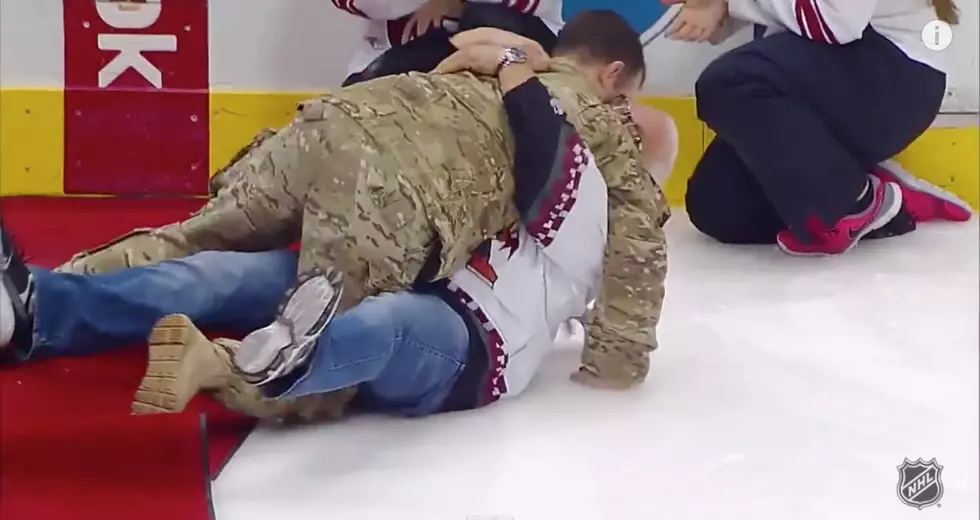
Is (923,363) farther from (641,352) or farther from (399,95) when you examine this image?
(399,95)

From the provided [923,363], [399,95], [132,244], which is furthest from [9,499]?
[923,363]

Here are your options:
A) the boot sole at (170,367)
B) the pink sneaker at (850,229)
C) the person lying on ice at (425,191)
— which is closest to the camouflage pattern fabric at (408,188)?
the person lying on ice at (425,191)

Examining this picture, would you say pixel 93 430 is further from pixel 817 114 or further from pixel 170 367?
pixel 817 114

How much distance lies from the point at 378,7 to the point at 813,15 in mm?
267

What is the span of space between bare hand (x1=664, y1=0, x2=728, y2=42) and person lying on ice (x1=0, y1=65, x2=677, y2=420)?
53mm

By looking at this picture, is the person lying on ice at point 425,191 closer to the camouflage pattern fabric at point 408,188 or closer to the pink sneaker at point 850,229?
the camouflage pattern fabric at point 408,188

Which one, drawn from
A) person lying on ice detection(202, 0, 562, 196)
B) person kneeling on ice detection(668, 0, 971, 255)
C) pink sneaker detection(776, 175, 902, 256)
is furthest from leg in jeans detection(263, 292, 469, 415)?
pink sneaker detection(776, 175, 902, 256)

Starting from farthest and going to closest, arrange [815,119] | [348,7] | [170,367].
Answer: [815,119] < [348,7] < [170,367]

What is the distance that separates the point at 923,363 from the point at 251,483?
14.5 inches

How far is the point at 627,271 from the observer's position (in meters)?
0.66

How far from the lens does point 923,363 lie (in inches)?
26.0

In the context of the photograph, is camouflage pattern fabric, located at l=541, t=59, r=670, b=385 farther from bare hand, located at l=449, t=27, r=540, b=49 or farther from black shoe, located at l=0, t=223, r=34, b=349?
black shoe, located at l=0, t=223, r=34, b=349

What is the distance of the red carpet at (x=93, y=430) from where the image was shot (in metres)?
0.52

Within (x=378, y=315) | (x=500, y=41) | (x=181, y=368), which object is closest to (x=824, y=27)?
(x=500, y=41)
